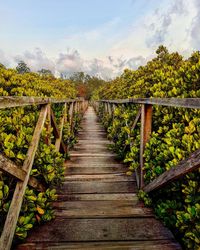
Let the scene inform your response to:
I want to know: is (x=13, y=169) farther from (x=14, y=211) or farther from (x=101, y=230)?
(x=101, y=230)

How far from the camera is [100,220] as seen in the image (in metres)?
2.55

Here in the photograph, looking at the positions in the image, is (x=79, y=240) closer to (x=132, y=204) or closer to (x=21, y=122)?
(x=132, y=204)

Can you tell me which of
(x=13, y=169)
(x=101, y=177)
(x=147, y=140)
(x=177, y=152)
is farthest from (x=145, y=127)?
(x=13, y=169)

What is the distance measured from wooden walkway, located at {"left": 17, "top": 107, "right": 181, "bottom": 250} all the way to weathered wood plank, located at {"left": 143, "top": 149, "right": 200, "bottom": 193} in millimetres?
450

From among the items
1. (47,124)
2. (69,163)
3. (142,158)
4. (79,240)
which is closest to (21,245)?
(79,240)

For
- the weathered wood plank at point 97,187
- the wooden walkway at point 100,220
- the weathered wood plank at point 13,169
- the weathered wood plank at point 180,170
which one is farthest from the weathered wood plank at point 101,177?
the weathered wood plank at point 13,169

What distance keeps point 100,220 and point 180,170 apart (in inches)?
45.9

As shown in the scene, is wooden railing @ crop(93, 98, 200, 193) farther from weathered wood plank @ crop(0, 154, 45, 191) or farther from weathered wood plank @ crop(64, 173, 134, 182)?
weathered wood plank @ crop(0, 154, 45, 191)

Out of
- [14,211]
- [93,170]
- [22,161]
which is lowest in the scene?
[93,170]

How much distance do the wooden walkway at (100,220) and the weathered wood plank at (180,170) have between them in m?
0.45

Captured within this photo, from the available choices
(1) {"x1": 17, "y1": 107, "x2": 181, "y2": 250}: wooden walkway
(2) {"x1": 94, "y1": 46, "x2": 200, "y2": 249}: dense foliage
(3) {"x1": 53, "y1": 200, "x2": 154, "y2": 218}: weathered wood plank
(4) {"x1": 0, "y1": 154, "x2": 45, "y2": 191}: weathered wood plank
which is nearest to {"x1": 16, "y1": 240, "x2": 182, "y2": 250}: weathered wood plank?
(1) {"x1": 17, "y1": 107, "x2": 181, "y2": 250}: wooden walkway

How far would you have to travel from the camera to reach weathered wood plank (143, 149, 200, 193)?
5.41ft

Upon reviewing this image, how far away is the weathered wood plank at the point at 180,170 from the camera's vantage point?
5.41 feet

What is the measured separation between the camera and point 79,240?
2.20 metres
